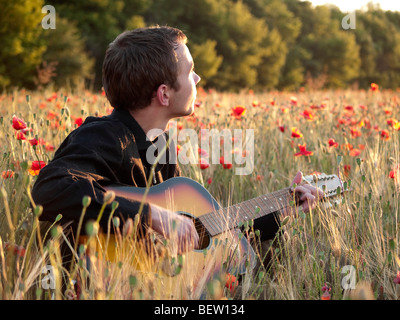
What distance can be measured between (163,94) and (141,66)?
0.14 meters

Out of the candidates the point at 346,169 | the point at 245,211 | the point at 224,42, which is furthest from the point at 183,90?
the point at 224,42

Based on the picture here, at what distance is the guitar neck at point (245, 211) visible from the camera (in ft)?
5.49

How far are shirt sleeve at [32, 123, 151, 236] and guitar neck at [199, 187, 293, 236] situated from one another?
27 centimetres

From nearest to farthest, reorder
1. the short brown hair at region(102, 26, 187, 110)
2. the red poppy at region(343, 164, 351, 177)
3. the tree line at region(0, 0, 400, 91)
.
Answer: the short brown hair at region(102, 26, 187, 110) → the red poppy at region(343, 164, 351, 177) → the tree line at region(0, 0, 400, 91)

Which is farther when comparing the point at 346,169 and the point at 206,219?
the point at 346,169

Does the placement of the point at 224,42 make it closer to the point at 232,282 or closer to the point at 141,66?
the point at 141,66

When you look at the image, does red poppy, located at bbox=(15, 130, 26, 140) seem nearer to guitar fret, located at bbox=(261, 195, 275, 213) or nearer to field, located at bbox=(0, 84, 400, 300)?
field, located at bbox=(0, 84, 400, 300)

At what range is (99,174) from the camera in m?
1.64

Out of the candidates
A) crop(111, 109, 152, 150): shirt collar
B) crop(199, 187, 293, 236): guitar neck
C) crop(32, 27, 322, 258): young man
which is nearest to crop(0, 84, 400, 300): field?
crop(199, 187, 293, 236): guitar neck

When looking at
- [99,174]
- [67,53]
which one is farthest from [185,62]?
[67,53]

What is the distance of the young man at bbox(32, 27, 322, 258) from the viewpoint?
1.58m

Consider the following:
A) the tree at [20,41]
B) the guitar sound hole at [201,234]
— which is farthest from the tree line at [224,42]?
the guitar sound hole at [201,234]

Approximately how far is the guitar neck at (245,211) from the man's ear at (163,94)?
19.9 inches

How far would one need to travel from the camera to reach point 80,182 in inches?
57.1
